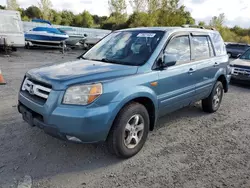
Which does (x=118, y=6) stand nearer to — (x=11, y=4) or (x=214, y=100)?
(x=11, y=4)

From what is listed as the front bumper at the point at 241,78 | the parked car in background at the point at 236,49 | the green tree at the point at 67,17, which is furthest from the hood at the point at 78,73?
the green tree at the point at 67,17

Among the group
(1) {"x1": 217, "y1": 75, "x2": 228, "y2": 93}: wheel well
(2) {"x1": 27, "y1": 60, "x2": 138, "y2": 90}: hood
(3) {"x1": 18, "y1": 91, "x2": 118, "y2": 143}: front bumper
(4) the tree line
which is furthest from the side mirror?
(4) the tree line

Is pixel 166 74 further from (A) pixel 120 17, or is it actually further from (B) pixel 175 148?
(A) pixel 120 17

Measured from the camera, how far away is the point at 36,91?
297cm

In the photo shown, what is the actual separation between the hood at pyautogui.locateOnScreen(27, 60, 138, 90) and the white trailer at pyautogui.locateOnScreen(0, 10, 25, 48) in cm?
1051

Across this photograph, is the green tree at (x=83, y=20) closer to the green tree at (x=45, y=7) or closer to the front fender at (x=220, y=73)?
the green tree at (x=45, y=7)

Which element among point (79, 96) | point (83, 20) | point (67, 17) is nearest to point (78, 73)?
point (79, 96)

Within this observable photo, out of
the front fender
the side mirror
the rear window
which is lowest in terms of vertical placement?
the front fender

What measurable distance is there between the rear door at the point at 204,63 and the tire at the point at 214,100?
0.26 m

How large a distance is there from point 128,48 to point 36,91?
164 cm

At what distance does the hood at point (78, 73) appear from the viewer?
9.04 ft

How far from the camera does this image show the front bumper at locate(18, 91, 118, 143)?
8.66 ft

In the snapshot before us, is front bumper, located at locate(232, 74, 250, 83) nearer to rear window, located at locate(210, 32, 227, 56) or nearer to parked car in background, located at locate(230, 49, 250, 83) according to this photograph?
parked car in background, located at locate(230, 49, 250, 83)

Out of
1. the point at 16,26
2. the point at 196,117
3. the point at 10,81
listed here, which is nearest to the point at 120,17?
the point at 16,26
